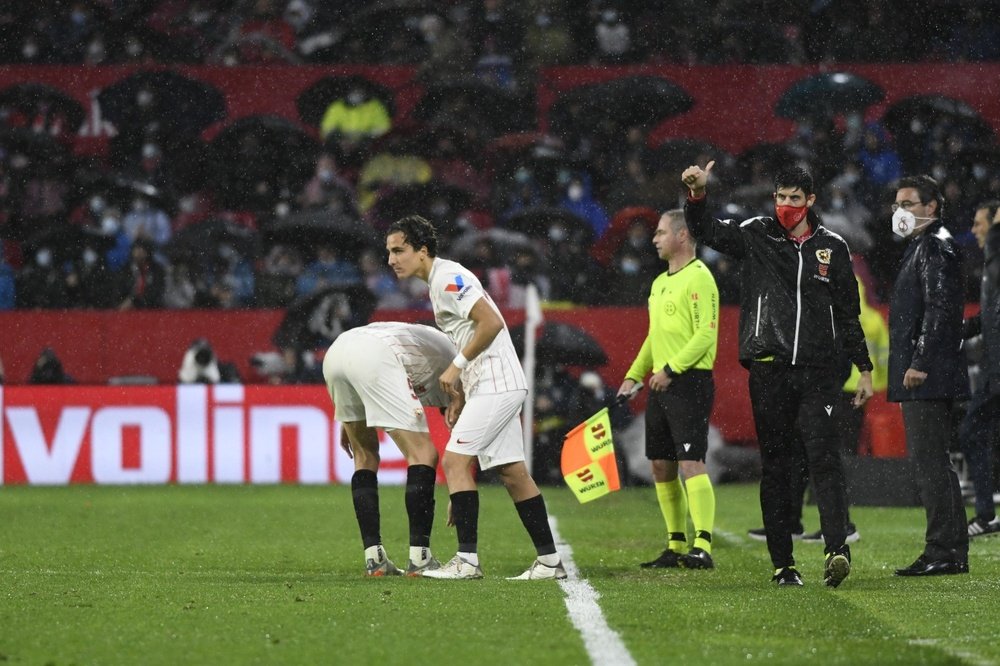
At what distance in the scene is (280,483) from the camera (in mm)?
17656

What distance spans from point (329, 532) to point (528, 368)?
536 centimetres

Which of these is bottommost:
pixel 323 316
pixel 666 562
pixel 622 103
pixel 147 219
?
pixel 666 562

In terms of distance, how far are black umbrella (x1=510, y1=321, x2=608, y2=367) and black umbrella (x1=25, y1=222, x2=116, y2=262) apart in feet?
20.5

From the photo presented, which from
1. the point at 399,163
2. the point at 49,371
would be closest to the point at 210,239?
the point at 49,371

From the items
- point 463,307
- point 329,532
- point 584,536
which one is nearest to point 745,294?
point 463,307

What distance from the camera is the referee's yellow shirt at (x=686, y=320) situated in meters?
9.38

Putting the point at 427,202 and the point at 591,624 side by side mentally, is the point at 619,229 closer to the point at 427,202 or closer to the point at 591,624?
the point at 427,202

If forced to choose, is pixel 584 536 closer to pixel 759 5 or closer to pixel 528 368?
pixel 528 368

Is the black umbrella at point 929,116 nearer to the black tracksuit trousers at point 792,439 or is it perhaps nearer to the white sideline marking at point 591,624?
the white sideline marking at point 591,624

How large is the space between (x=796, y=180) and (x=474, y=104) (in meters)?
16.2

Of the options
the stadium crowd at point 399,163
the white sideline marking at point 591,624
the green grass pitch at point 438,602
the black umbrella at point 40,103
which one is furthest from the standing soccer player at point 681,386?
the black umbrella at point 40,103

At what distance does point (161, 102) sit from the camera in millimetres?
23766

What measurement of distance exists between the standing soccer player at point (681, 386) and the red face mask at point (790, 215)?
1339 mm

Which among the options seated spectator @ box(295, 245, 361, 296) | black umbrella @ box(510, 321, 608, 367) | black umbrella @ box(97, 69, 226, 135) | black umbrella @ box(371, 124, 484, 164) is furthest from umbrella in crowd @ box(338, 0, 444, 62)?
black umbrella @ box(510, 321, 608, 367)
